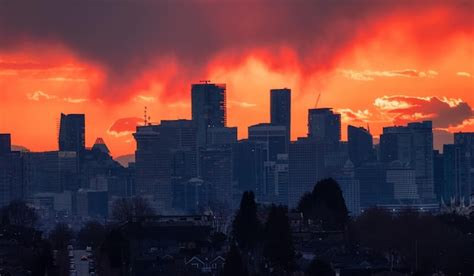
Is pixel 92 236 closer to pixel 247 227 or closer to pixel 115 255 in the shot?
pixel 115 255

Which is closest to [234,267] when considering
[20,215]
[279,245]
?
[279,245]

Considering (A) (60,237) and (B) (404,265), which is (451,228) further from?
(A) (60,237)

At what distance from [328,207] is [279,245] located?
996 inches

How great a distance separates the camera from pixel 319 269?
86.9 m

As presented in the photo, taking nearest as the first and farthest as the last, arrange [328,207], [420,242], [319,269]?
[319,269] → [420,242] → [328,207]

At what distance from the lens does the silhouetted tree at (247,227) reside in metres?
102

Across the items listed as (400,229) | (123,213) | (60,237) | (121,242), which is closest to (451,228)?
(400,229)

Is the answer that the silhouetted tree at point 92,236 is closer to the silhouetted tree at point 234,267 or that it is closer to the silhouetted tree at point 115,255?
the silhouetted tree at point 115,255

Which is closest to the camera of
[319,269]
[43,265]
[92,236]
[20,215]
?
[319,269]

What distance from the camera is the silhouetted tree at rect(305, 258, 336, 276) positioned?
8650 centimetres

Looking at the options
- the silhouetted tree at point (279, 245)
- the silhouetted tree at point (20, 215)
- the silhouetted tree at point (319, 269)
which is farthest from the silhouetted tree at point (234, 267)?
the silhouetted tree at point (20, 215)

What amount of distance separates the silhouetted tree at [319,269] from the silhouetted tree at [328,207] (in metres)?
25.5

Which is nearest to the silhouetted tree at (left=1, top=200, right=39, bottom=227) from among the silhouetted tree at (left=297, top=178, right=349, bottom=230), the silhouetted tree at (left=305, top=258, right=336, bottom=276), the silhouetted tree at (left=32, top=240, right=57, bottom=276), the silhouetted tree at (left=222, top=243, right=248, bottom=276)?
the silhouetted tree at (left=297, top=178, right=349, bottom=230)

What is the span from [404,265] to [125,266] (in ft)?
47.3
